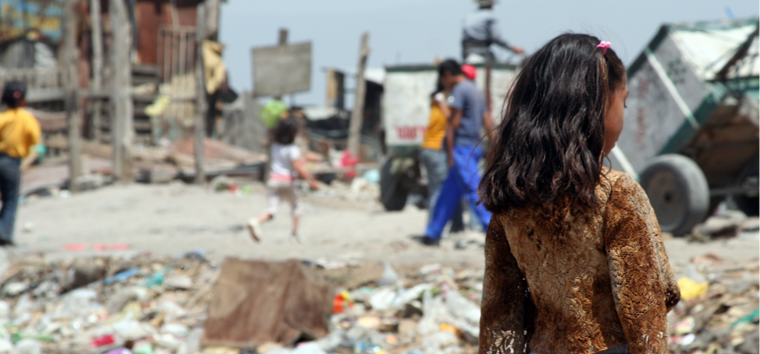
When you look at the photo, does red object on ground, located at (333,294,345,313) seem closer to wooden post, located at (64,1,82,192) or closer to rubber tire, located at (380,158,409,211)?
rubber tire, located at (380,158,409,211)

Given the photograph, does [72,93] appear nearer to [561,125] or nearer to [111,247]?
[111,247]

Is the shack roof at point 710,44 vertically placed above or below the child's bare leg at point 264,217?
above

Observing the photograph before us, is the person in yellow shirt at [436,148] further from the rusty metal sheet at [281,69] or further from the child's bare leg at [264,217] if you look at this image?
the rusty metal sheet at [281,69]

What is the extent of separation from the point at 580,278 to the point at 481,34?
24.4ft

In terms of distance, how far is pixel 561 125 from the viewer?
155 centimetres

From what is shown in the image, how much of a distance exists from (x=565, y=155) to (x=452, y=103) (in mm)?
4629

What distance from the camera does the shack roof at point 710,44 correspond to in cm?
630

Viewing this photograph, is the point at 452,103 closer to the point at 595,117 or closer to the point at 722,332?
the point at 722,332

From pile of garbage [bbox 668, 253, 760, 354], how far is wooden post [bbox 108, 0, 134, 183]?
838 cm

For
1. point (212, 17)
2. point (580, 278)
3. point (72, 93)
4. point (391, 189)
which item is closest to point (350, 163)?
point (391, 189)

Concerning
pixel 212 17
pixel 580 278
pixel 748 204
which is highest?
pixel 212 17

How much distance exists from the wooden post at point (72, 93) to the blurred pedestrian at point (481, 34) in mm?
5696

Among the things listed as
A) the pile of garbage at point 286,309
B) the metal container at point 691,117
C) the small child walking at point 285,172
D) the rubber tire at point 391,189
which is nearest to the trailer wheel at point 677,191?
the metal container at point 691,117

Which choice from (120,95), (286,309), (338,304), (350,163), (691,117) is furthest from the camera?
(350,163)
